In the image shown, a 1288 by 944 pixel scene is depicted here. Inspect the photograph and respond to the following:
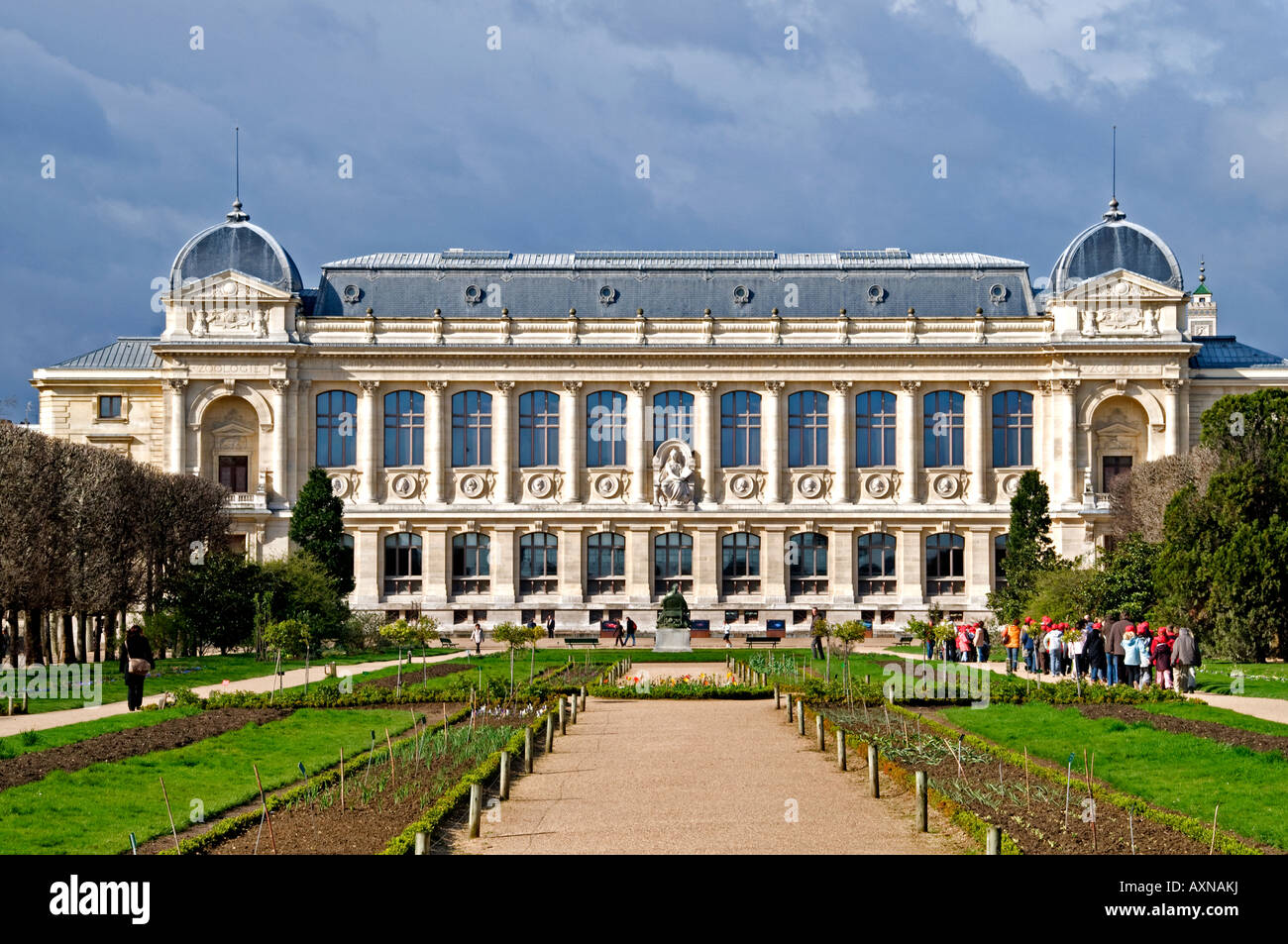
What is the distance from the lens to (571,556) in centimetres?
9006

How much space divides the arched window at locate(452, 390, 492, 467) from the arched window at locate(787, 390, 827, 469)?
55.3 feet

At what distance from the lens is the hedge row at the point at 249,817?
19.4m

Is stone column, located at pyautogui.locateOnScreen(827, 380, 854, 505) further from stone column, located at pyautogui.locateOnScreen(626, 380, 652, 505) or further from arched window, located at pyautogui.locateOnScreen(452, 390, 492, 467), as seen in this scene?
arched window, located at pyautogui.locateOnScreen(452, 390, 492, 467)

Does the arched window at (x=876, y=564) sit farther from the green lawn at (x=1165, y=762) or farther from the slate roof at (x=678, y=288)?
the green lawn at (x=1165, y=762)

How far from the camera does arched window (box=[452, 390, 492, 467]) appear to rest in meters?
91.3

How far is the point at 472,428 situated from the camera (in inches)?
3600

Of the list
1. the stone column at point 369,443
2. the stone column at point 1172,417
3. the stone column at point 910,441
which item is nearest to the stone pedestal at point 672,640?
the stone column at point 910,441

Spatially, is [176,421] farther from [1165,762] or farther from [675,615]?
[1165,762]

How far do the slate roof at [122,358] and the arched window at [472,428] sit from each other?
18314mm

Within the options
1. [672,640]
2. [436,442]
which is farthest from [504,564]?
[672,640]

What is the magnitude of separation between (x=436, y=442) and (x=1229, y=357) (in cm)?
4575

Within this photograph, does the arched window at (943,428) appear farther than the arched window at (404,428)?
No
